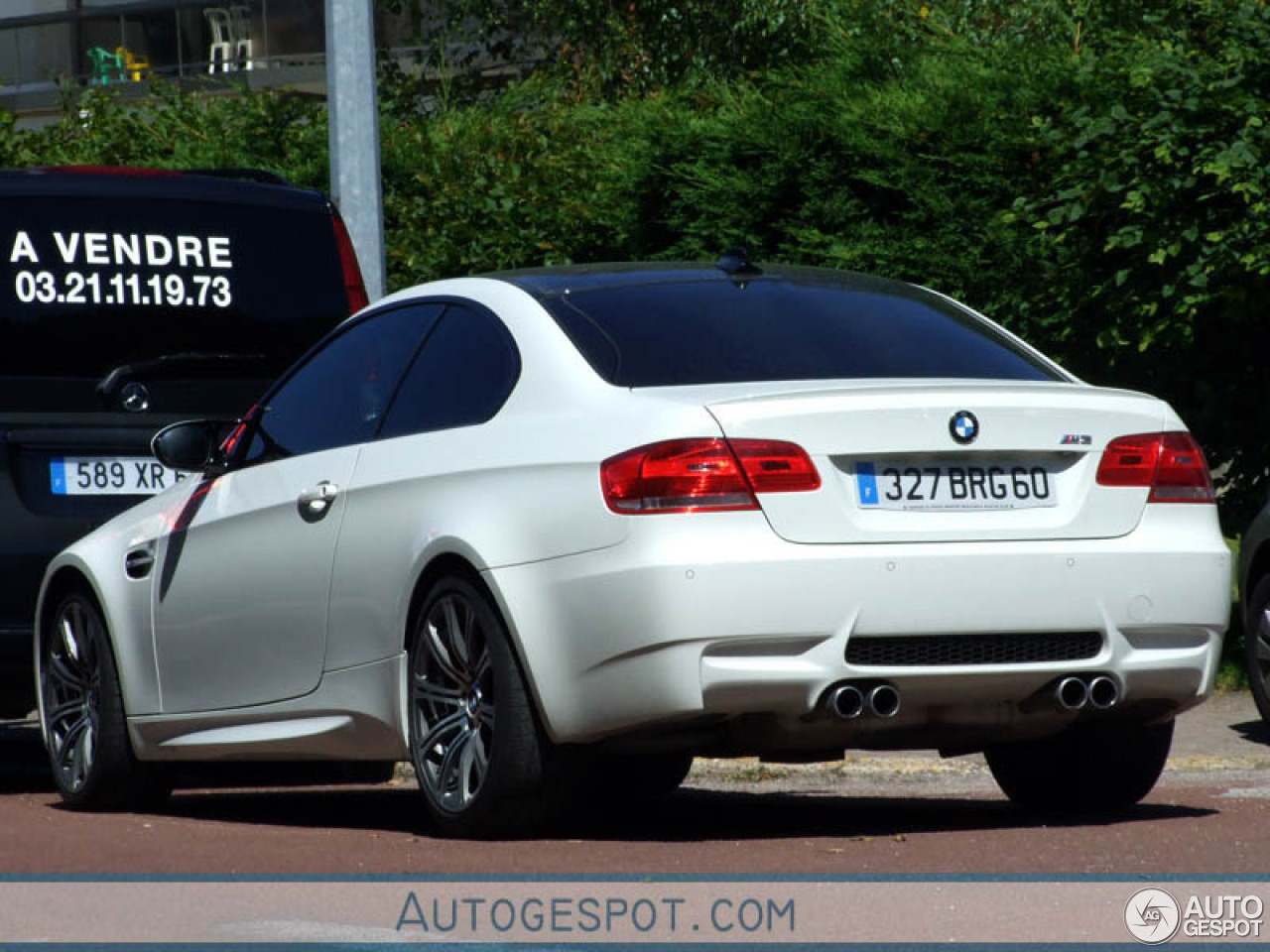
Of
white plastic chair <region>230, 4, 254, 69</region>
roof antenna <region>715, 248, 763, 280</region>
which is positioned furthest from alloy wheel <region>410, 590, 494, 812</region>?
white plastic chair <region>230, 4, 254, 69</region>

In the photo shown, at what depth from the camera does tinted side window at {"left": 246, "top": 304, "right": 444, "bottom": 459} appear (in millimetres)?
7336

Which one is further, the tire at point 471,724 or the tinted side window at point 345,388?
the tinted side window at point 345,388

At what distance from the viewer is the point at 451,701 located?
668 centimetres

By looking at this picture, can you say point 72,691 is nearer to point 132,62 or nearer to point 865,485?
point 865,485

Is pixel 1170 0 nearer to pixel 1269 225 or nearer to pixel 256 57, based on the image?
pixel 1269 225

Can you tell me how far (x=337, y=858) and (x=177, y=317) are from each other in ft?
11.5

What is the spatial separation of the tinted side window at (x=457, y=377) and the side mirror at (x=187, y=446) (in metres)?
1.00

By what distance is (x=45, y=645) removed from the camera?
8766 mm

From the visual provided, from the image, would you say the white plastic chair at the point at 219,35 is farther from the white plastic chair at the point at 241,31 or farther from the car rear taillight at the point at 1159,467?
the car rear taillight at the point at 1159,467

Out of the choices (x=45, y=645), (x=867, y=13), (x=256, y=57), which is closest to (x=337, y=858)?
(x=45, y=645)

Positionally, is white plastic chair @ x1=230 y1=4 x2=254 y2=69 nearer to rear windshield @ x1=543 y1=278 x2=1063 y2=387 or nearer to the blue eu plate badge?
rear windshield @ x1=543 y1=278 x2=1063 y2=387

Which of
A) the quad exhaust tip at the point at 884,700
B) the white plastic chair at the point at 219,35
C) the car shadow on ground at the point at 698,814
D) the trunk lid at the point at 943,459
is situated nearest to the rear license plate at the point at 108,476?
the car shadow on ground at the point at 698,814

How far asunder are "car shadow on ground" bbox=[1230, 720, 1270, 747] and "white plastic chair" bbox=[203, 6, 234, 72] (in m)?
27.9

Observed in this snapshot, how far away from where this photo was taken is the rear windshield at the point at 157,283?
9195 mm
